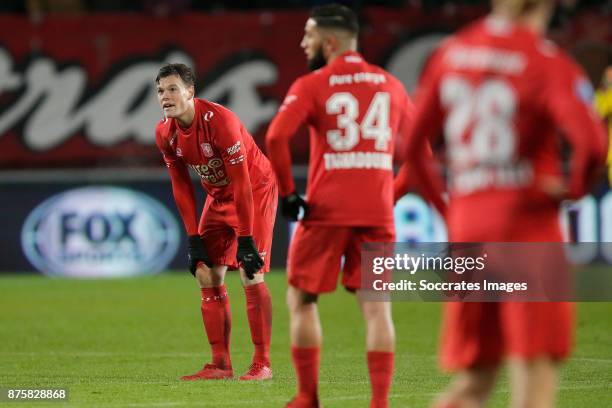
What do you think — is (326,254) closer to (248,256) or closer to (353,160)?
(353,160)

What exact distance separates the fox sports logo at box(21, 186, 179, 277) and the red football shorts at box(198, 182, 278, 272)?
886 cm

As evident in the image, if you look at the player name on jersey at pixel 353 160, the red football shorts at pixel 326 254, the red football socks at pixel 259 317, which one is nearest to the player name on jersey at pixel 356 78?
the player name on jersey at pixel 353 160

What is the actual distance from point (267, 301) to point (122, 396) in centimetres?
154

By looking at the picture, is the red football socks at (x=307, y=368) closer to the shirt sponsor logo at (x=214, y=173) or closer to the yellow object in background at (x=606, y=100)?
the shirt sponsor logo at (x=214, y=173)

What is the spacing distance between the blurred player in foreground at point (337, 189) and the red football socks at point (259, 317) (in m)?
2.10

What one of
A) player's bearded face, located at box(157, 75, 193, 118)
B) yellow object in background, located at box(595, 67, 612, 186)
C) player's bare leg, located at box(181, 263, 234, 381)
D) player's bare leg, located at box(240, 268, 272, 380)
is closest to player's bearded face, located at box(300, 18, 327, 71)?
player's bearded face, located at box(157, 75, 193, 118)

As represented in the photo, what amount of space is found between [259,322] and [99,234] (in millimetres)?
9139

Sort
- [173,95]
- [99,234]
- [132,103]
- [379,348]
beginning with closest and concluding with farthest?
[379,348] < [173,95] < [99,234] < [132,103]

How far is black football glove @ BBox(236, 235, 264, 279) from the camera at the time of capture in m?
7.59

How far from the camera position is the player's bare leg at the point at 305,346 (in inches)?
249

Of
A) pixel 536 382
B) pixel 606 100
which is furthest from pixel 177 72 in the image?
pixel 606 100

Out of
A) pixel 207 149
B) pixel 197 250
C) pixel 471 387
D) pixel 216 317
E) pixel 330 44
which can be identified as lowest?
pixel 471 387

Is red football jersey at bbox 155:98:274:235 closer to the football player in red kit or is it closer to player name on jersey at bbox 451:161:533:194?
the football player in red kit

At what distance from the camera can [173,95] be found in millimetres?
8133
